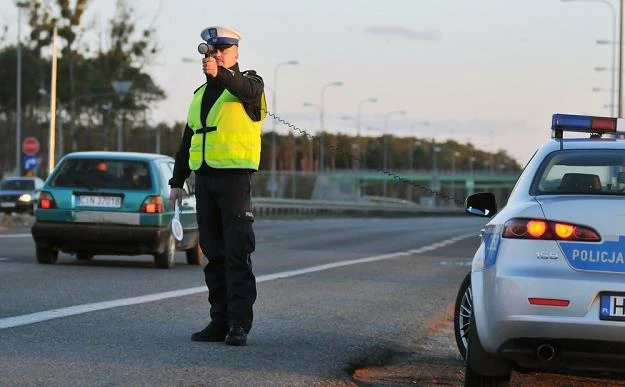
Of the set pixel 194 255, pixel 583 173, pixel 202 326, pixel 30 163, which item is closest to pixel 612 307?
pixel 583 173

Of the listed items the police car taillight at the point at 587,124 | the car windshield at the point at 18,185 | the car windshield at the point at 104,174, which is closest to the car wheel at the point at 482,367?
the police car taillight at the point at 587,124

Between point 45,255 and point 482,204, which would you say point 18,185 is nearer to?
point 45,255

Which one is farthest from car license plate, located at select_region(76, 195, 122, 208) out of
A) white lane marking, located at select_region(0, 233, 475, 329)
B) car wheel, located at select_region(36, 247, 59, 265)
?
white lane marking, located at select_region(0, 233, 475, 329)

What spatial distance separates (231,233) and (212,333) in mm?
650

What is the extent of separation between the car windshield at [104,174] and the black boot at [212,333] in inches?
328

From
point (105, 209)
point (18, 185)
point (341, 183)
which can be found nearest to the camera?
point (105, 209)

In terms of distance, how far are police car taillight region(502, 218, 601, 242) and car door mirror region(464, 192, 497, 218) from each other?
151 cm

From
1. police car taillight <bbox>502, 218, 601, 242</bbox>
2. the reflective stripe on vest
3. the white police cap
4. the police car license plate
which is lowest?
the police car license plate

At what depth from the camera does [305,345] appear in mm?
8898

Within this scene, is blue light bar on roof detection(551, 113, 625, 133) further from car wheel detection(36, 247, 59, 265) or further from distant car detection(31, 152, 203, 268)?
car wheel detection(36, 247, 59, 265)

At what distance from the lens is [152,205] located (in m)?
16.8

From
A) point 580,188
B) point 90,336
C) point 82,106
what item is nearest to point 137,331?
point 90,336

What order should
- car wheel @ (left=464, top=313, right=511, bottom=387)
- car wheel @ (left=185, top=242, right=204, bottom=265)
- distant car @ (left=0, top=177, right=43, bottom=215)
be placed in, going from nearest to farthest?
car wheel @ (left=464, top=313, right=511, bottom=387) → car wheel @ (left=185, top=242, right=204, bottom=265) → distant car @ (left=0, top=177, right=43, bottom=215)

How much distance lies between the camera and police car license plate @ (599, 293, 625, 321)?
634 cm
